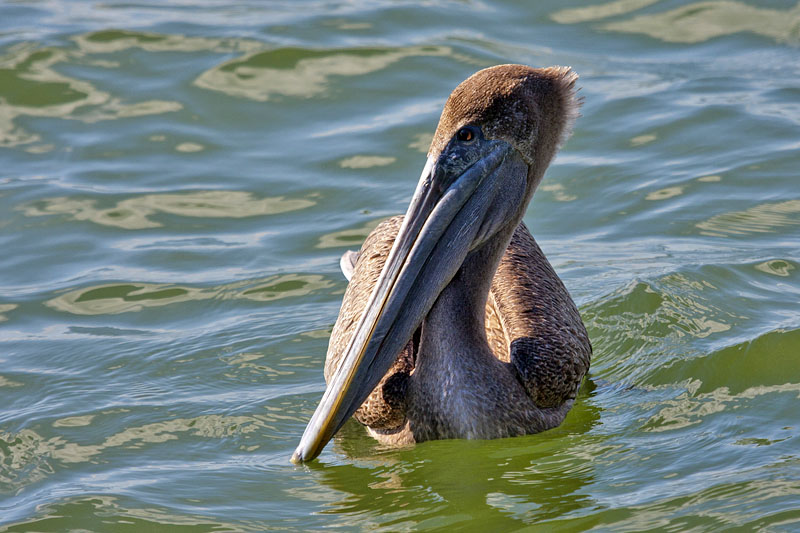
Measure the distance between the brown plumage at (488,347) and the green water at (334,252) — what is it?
15 cm

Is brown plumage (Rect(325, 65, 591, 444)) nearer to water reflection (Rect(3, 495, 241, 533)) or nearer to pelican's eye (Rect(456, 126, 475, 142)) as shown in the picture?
pelican's eye (Rect(456, 126, 475, 142))

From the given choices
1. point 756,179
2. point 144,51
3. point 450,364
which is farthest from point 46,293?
point 756,179

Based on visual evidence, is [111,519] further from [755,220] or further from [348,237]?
[755,220]

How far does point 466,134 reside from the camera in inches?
220

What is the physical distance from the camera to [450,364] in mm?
5742

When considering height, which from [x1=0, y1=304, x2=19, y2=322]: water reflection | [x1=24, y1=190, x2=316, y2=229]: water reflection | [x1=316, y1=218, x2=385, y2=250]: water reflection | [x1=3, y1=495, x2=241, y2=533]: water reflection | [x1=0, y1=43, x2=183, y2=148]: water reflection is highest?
[x1=0, y1=43, x2=183, y2=148]: water reflection

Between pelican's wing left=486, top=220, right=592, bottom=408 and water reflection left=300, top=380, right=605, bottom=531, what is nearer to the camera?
water reflection left=300, top=380, right=605, bottom=531

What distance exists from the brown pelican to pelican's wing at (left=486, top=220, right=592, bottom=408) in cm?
1

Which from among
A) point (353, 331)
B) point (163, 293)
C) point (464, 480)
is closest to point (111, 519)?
point (353, 331)

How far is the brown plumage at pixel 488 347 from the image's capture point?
5.63 m

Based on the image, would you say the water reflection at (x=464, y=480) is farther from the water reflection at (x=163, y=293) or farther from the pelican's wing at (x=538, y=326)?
the water reflection at (x=163, y=293)

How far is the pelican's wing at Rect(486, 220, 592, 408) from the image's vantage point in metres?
5.89

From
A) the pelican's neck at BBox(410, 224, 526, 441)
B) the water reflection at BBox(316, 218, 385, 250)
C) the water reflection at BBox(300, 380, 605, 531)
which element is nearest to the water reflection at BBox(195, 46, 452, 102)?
the water reflection at BBox(316, 218, 385, 250)

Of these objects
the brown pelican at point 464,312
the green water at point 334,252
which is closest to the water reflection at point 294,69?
the green water at point 334,252
